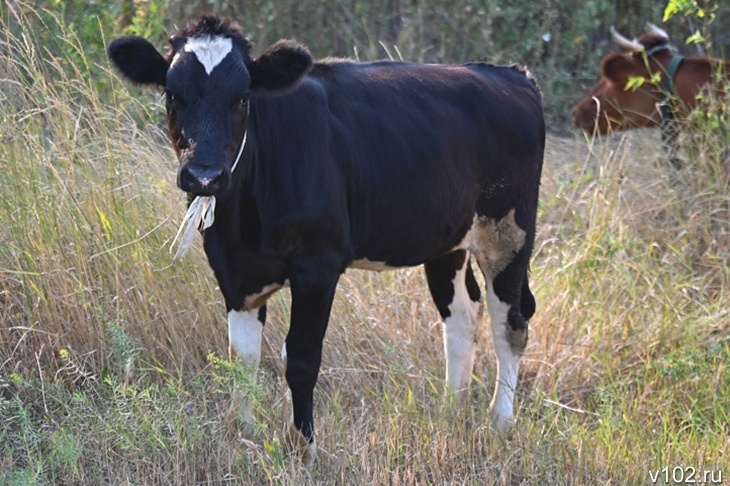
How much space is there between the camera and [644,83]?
8711 millimetres

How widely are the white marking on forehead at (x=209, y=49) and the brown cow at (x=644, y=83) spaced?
175 inches

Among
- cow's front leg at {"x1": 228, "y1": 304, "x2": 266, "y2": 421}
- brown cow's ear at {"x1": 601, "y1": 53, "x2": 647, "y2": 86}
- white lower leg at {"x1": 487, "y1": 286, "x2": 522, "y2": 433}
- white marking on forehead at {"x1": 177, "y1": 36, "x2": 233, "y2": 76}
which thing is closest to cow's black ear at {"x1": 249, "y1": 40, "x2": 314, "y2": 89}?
white marking on forehead at {"x1": 177, "y1": 36, "x2": 233, "y2": 76}

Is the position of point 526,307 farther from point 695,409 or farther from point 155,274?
point 155,274

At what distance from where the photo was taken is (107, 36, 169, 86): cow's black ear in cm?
458

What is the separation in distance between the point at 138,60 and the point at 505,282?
2144 millimetres

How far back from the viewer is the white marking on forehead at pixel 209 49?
442 centimetres

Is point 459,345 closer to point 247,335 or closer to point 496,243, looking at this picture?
point 496,243

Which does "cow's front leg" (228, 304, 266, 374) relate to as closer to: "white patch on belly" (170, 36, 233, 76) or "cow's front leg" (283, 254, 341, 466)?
"cow's front leg" (283, 254, 341, 466)

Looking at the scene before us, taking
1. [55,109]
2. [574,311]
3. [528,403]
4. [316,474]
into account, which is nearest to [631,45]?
[574,311]

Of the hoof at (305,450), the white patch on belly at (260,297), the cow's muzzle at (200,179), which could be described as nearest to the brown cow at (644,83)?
the white patch on belly at (260,297)

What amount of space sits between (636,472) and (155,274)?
2.52 meters

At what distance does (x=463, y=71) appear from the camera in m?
5.70

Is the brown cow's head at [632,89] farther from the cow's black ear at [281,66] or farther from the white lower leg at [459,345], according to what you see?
the cow's black ear at [281,66]

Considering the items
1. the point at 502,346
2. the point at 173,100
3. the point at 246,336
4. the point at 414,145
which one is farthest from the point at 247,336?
the point at 502,346
